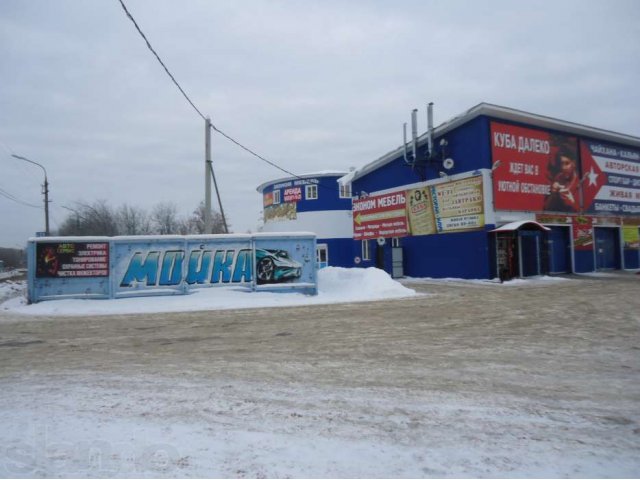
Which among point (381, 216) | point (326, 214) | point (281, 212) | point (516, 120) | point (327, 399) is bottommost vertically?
point (327, 399)

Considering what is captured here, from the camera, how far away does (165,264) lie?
16062 mm

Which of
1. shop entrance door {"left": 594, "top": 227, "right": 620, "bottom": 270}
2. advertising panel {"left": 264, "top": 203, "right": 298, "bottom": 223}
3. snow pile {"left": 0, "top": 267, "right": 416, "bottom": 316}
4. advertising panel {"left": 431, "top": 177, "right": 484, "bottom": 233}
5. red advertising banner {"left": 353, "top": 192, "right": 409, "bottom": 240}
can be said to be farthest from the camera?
advertising panel {"left": 264, "top": 203, "right": 298, "bottom": 223}

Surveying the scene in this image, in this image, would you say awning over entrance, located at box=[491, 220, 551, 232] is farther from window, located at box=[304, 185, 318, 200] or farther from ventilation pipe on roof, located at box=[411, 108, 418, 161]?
window, located at box=[304, 185, 318, 200]

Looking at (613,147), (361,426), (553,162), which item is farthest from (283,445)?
(613,147)

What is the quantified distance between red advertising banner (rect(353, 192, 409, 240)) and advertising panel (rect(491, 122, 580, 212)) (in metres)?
6.73

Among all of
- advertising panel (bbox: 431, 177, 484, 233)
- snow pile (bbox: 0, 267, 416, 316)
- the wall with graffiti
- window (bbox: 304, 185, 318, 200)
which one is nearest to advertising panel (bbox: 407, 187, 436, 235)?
advertising panel (bbox: 431, 177, 484, 233)

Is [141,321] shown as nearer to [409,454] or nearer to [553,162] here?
[409,454]

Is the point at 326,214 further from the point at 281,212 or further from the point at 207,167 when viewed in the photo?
the point at 207,167

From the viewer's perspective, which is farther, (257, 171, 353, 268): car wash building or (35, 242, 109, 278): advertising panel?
(257, 171, 353, 268): car wash building

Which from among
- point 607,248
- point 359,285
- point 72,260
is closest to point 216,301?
point 72,260

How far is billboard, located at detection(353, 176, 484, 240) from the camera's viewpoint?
78.6 ft

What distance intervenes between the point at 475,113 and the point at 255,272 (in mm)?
15562

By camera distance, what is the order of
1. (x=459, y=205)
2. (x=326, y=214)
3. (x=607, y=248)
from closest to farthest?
(x=459, y=205), (x=607, y=248), (x=326, y=214)

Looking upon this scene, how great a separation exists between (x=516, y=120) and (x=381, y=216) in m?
10.5
